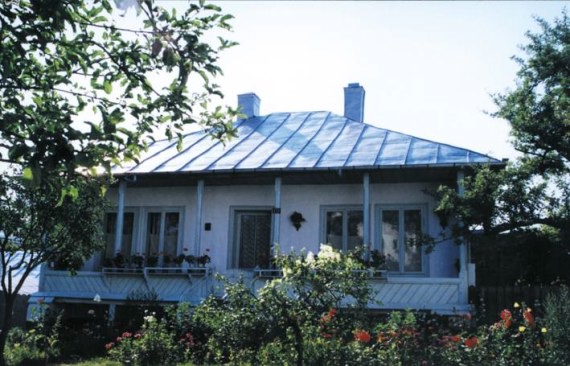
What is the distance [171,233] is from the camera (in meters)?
16.4

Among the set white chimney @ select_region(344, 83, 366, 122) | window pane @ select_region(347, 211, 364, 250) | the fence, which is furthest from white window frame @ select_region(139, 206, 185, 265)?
the fence

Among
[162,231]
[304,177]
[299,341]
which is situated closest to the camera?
[299,341]

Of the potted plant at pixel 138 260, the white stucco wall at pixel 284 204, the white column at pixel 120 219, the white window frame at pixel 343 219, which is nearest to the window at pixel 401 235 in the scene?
the white stucco wall at pixel 284 204

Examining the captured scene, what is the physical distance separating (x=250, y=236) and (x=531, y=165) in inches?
276

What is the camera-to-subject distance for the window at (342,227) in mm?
15047

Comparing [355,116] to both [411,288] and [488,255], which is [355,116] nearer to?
[488,255]

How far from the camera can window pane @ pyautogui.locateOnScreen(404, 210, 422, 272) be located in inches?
562

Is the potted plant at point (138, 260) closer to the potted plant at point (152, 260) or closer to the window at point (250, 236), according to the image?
the potted plant at point (152, 260)

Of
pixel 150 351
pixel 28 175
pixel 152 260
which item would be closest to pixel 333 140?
pixel 152 260

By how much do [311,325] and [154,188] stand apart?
32.5ft

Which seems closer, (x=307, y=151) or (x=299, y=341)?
(x=299, y=341)

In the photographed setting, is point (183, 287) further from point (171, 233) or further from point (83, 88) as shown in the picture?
point (83, 88)

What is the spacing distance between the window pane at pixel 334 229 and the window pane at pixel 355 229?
0.25 meters

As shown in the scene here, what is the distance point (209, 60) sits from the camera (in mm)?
4562
